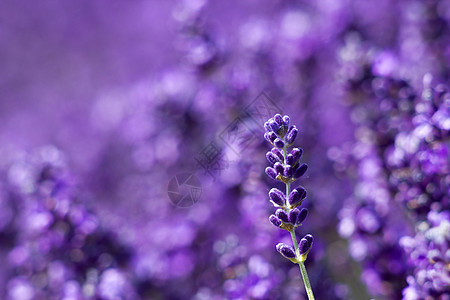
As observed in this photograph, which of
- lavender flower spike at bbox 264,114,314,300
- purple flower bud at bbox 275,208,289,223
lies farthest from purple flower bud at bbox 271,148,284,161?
purple flower bud at bbox 275,208,289,223

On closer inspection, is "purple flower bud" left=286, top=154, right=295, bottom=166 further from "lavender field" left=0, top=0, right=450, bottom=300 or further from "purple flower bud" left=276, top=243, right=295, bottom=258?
"purple flower bud" left=276, top=243, right=295, bottom=258

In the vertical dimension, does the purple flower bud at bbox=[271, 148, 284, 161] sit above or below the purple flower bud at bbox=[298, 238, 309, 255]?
above

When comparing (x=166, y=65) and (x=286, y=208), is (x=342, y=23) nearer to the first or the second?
(x=286, y=208)

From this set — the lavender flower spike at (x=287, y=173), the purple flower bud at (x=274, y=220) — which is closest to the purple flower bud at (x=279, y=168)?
the lavender flower spike at (x=287, y=173)

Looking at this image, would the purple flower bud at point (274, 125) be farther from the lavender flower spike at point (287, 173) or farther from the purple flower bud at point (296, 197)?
the purple flower bud at point (296, 197)

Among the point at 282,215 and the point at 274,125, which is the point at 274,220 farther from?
the point at 274,125

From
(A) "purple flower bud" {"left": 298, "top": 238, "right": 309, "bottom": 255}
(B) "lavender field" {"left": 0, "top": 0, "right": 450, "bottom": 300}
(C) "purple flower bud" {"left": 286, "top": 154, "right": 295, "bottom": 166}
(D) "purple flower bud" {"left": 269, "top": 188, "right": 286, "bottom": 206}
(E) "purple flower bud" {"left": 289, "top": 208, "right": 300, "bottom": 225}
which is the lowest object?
(A) "purple flower bud" {"left": 298, "top": 238, "right": 309, "bottom": 255}

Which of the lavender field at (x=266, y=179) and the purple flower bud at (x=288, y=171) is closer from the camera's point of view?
the purple flower bud at (x=288, y=171)

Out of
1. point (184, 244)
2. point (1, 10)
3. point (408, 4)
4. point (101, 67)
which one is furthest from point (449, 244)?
point (1, 10)
